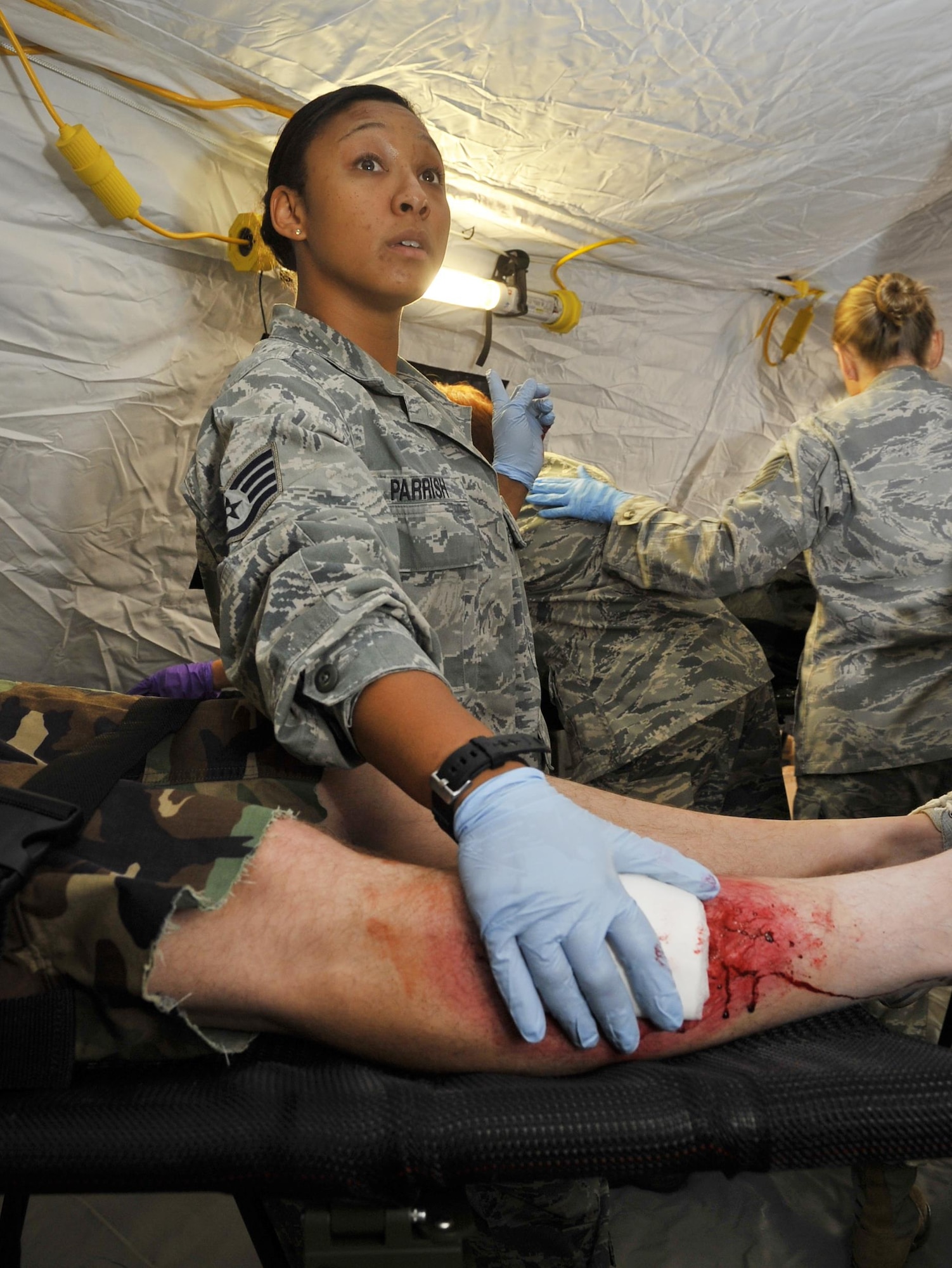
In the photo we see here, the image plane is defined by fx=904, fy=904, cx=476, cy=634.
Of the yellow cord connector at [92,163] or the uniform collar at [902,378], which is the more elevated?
the yellow cord connector at [92,163]

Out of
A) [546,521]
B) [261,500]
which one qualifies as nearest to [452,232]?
[546,521]

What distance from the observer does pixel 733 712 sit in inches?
74.2

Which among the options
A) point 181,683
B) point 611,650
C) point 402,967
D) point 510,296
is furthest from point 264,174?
point 402,967

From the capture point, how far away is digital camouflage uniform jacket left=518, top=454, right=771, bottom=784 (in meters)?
1.86

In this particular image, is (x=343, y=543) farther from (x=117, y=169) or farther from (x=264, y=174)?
(x=264, y=174)

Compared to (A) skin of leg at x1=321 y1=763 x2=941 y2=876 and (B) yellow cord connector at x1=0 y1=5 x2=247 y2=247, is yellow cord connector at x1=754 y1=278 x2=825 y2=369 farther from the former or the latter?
(A) skin of leg at x1=321 y1=763 x2=941 y2=876

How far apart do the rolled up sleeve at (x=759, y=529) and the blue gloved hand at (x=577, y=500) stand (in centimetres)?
14

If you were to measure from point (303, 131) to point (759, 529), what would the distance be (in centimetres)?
106

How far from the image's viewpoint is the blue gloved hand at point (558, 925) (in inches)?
25.5

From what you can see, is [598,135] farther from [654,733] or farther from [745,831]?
[745,831]

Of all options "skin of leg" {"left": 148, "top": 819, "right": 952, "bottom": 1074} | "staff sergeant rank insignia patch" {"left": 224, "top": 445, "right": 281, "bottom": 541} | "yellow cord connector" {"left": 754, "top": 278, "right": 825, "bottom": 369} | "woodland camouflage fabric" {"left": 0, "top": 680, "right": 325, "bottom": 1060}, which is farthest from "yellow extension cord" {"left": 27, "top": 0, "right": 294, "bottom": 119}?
"yellow cord connector" {"left": 754, "top": 278, "right": 825, "bottom": 369}

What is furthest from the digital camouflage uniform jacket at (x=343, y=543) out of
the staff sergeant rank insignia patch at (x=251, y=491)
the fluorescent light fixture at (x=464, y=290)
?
the fluorescent light fixture at (x=464, y=290)

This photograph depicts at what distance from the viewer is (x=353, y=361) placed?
3.90ft

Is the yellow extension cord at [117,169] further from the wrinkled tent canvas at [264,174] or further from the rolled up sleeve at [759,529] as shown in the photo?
the rolled up sleeve at [759,529]
